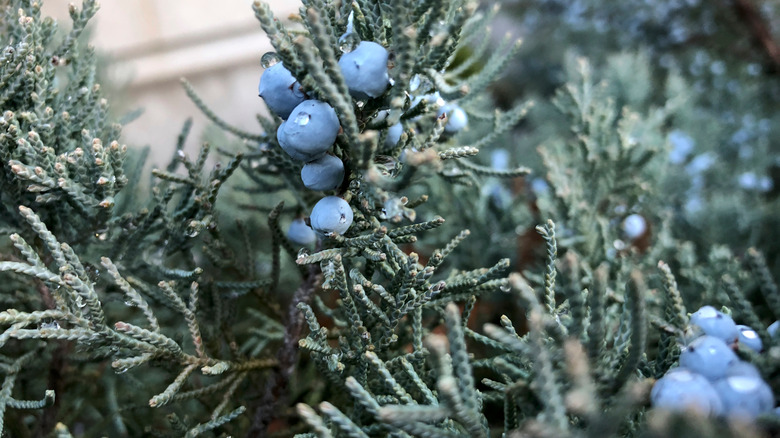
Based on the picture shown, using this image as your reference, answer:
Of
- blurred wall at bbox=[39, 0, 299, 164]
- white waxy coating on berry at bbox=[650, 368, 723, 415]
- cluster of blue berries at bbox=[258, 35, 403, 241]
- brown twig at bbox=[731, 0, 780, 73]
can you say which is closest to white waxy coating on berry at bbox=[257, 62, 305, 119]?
cluster of blue berries at bbox=[258, 35, 403, 241]

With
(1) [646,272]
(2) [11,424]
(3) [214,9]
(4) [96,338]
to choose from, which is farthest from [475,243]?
(3) [214,9]

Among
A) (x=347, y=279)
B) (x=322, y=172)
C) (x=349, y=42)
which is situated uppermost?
(x=349, y=42)

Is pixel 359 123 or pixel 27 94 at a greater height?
pixel 27 94

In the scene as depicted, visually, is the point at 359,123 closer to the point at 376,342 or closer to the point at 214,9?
the point at 376,342

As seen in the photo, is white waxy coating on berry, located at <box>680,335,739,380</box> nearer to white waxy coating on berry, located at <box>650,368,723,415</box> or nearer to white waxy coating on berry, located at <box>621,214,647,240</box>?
white waxy coating on berry, located at <box>650,368,723,415</box>

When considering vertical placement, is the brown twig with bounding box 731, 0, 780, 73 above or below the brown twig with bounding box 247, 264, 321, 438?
above

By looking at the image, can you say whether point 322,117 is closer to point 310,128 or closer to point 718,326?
point 310,128

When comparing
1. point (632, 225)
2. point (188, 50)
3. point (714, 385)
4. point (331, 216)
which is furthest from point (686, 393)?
point (188, 50)
